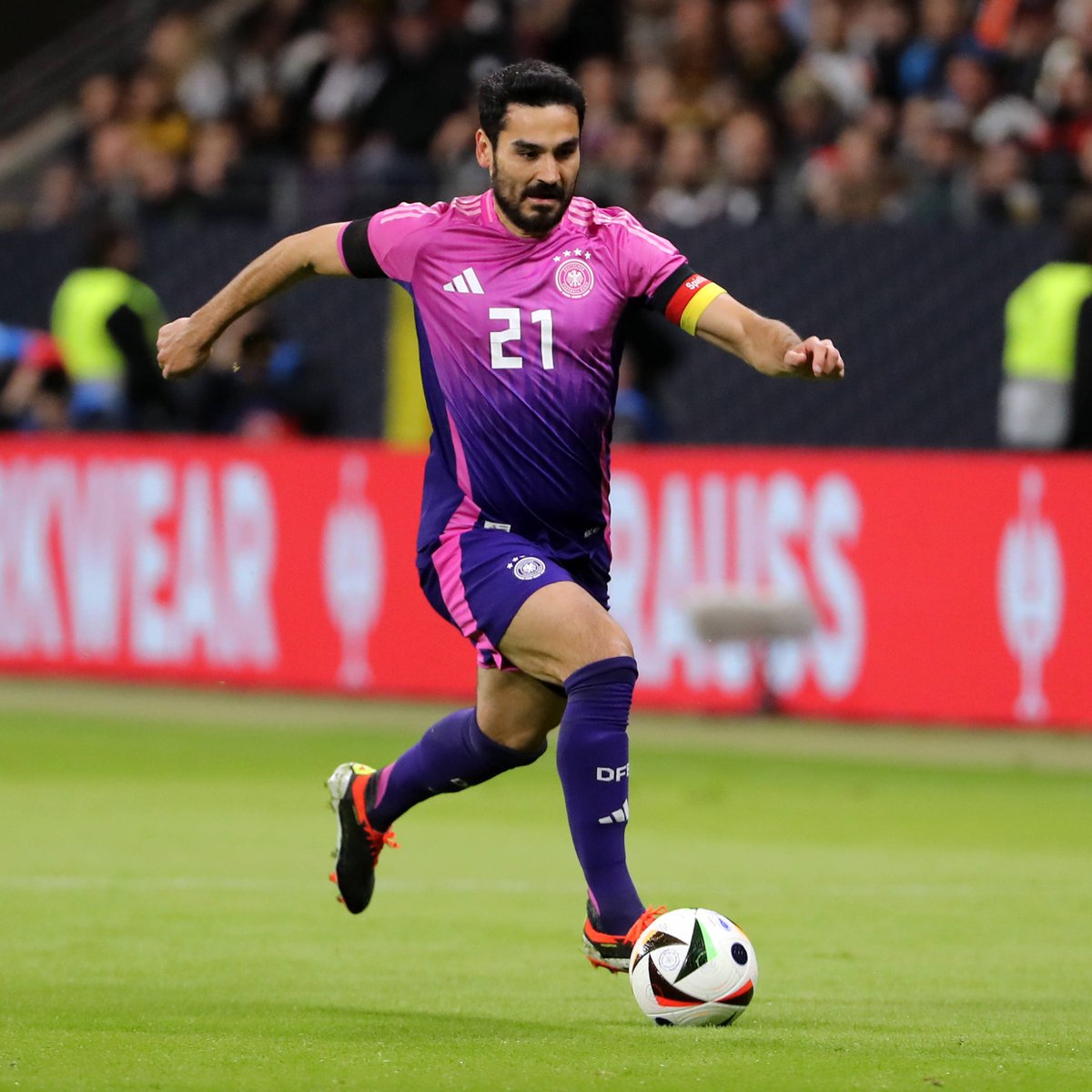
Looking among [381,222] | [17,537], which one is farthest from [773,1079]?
[17,537]

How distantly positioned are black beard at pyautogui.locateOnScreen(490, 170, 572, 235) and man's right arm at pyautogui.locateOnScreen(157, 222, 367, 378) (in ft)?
1.53

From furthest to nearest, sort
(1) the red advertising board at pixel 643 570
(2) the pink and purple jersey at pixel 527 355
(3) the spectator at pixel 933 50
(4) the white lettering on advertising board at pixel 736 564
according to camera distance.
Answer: (3) the spectator at pixel 933 50, (4) the white lettering on advertising board at pixel 736 564, (1) the red advertising board at pixel 643 570, (2) the pink and purple jersey at pixel 527 355

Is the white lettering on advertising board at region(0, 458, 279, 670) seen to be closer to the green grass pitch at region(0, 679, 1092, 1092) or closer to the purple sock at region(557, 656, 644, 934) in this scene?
the green grass pitch at region(0, 679, 1092, 1092)

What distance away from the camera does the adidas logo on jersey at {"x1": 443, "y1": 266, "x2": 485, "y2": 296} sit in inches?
251

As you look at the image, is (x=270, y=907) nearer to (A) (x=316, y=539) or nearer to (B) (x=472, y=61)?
(A) (x=316, y=539)

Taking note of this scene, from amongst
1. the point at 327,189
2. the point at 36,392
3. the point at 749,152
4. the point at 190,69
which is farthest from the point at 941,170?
the point at 190,69

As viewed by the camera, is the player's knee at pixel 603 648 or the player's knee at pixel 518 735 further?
the player's knee at pixel 518 735

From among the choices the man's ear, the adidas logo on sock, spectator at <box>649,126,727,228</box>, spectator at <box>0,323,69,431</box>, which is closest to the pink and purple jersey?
the man's ear

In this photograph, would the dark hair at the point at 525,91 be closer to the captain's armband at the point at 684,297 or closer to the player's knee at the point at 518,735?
the captain's armband at the point at 684,297

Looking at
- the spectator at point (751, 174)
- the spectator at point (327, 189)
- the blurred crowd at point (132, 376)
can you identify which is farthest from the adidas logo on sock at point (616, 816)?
the spectator at point (327, 189)

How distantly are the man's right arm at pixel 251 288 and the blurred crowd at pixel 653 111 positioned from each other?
930cm

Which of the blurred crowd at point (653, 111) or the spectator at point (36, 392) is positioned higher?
the blurred crowd at point (653, 111)

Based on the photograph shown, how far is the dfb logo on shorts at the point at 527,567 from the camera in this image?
6.21 metres

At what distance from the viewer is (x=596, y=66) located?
17844mm
